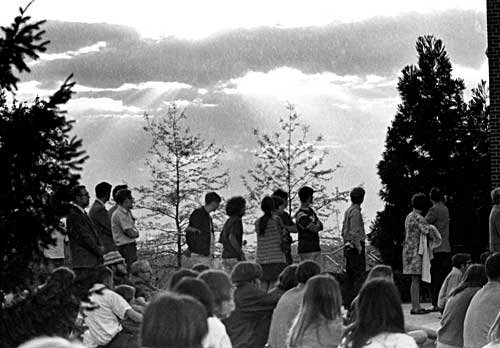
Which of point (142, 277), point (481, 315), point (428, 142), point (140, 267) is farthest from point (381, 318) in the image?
point (428, 142)

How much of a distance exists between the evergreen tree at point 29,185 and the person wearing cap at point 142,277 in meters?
6.31

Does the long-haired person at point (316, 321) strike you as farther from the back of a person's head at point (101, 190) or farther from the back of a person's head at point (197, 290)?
the back of a person's head at point (101, 190)

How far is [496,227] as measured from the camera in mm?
15047

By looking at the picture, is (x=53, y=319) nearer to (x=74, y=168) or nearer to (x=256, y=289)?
(x=74, y=168)

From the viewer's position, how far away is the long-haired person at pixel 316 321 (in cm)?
754

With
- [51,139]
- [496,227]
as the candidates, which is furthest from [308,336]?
[496,227]

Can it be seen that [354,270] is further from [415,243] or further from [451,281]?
[451,281]

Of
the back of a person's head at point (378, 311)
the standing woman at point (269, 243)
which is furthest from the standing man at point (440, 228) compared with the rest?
the back of a person's head at point (378, 311)

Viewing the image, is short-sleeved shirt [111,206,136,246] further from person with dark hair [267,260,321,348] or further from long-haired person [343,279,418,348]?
long-haired person [343,279,418,348]

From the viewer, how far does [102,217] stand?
1248 centimetres

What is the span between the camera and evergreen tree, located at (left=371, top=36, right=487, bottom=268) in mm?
28516

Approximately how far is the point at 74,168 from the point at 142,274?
6.65m

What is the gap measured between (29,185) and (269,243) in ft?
29.6

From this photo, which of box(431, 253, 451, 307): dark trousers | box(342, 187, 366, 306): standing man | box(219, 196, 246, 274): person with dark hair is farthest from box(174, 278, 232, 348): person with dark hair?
box(431, 253, 451, 307): dark trousers
